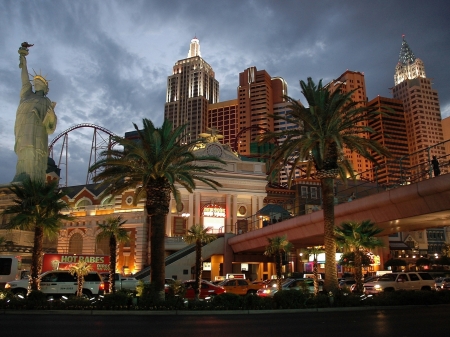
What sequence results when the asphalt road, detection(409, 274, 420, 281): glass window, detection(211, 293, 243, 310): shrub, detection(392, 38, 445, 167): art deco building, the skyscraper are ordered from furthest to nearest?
the skyscraper
detection(392, 38, 445, 167): art deco building
detection(409, 274, 420, 281): glass window
detection(211, 293, 243, 310): shrub
the asphalt road

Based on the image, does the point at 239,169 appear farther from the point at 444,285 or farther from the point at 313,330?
the point at 313,330

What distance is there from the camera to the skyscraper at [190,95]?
587 feet

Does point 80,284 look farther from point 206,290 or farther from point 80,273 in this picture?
point 206,290

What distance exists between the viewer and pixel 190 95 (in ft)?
602

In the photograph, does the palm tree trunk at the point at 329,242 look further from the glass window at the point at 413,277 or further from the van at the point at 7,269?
the van at the point at 7,269

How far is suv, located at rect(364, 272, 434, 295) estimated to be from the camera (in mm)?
27562

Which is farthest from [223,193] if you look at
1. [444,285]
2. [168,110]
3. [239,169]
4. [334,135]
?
[168,110]

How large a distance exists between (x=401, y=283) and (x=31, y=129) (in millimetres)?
50355

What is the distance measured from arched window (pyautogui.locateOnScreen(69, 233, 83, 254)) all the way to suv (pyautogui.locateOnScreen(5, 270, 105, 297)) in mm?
34569

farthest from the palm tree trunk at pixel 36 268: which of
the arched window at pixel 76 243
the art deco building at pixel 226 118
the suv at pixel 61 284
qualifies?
the art deco building at pixel 226 118

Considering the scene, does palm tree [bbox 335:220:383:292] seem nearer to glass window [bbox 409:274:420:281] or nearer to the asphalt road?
glass window [bbox 409:274:420:281]

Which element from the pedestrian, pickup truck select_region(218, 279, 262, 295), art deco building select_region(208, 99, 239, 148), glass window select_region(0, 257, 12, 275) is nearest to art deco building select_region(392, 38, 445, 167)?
art deco building select_region(208, 99, 239, 148)

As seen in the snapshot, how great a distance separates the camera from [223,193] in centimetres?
6172

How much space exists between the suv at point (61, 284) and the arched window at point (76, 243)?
34.6 meters
